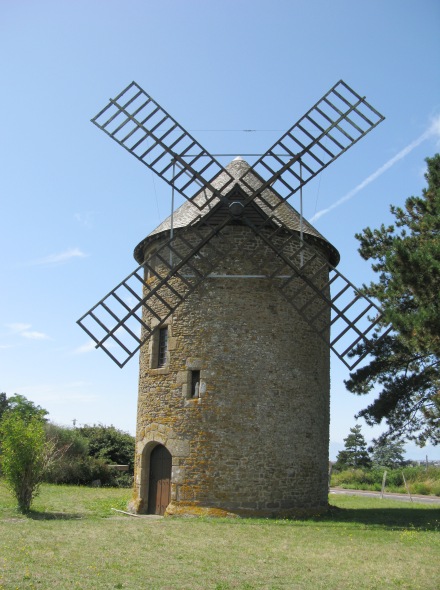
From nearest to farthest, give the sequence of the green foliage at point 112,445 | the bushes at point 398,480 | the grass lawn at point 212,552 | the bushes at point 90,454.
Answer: the grass lawn at point 212,552 → the bushes at point 90,454 → the green foliage at point 112,445 → the bushes at point 398,480

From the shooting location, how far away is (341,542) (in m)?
10.3

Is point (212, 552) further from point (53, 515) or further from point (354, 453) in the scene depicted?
point (354, 453)

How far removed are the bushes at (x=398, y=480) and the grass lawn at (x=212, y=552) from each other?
14637 mm

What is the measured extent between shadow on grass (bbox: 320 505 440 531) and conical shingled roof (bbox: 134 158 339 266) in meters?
6.53

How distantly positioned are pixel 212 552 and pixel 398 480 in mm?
24366

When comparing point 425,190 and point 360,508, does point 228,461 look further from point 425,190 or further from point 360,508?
point 425,190

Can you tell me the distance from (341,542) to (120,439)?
17130 mm

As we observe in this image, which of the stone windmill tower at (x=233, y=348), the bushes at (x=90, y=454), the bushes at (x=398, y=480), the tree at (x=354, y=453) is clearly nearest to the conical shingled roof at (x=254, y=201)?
the stone windmill tower at (x=233, y=348)

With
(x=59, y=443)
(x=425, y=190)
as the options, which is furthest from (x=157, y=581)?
(x=59, y=443)

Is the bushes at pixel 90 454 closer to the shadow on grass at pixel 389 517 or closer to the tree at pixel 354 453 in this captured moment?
the shadow on grass at pixel 389 517

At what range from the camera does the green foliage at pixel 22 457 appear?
12766 millimetres

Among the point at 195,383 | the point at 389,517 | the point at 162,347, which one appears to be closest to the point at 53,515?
the point at 195,383

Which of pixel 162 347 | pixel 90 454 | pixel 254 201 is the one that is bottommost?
pixel 90 454

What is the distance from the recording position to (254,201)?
14320mm
